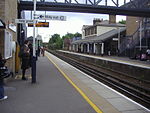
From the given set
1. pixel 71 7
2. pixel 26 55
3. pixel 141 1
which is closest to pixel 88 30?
pixel 141 1

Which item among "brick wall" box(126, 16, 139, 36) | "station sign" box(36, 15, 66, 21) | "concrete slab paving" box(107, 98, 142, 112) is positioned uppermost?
"brick wall" box(126, 16, 139, 36)

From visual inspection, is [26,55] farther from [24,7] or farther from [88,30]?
[88,30]

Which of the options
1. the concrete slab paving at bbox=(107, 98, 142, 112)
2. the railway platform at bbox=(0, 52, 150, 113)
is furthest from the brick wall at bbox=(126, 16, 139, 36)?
the concrete slab paving at bbox=(107, 98, 142, 112)

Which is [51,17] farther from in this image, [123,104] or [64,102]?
[123,104]

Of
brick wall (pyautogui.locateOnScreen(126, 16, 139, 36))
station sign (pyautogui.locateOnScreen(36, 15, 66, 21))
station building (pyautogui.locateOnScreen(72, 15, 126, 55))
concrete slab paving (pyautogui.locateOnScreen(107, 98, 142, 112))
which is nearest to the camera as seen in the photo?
concrete slab paving (pyautogui.locateOnScreen(107, 98, 142, 112))

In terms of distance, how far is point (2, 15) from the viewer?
32.0ft

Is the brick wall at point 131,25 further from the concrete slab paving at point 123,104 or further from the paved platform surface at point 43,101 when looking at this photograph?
the concrete slab paving at point 123,104

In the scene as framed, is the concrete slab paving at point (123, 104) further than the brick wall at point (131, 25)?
No

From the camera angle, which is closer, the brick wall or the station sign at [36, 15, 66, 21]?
the station sign at [36, 15, 66, 21]

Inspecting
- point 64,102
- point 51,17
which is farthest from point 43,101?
point 51,17

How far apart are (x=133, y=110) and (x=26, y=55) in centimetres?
626

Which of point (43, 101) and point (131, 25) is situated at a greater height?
point (131, 25)

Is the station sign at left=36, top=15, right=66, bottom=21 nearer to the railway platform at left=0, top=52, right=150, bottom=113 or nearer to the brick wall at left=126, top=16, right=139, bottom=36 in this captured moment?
the railway platform at left=0, top=52, right=150, bottom=113

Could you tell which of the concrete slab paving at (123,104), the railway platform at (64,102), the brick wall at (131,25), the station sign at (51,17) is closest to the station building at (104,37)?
the brick wall at (131,25)
